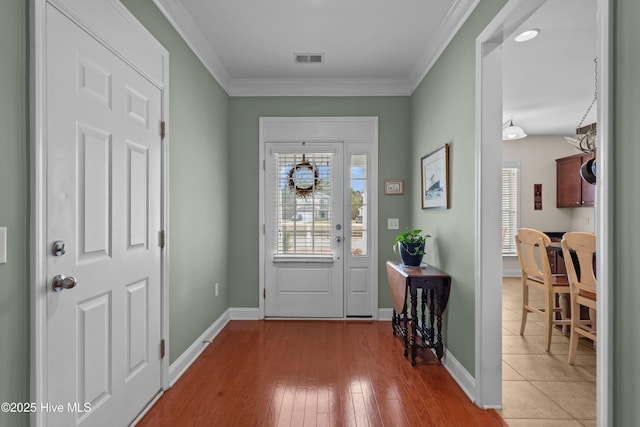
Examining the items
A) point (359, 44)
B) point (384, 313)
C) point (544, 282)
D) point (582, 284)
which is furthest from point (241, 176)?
point (582, 284)

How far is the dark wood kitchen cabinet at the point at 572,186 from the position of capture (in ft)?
19.0

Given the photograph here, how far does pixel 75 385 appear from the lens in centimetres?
154

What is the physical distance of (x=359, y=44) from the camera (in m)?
3.08

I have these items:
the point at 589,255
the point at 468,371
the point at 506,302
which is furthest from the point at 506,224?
the point at 468,371

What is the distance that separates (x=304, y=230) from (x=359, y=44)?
1.92 meters

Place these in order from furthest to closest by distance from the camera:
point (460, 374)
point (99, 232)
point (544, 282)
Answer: point (544, 282)
point (460, 374)
point (99, 232)

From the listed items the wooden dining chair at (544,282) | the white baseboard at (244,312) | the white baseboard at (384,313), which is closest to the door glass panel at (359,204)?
the white baseboard at (384,313)

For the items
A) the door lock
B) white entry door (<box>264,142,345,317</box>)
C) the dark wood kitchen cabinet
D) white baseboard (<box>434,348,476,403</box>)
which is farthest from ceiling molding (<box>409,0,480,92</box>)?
the dark wood kitchen cabinet

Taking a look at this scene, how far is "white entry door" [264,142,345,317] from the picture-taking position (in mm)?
3936

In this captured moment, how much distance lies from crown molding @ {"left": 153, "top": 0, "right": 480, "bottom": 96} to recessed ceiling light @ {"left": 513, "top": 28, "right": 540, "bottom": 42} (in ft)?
1.99

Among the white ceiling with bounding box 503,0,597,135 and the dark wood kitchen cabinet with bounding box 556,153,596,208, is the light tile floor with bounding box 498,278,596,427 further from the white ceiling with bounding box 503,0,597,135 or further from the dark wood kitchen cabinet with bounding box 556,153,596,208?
the dark wood kitchen cabinet with bounding box 556,153,596,208

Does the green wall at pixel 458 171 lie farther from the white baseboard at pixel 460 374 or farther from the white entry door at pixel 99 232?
the white entry door at pixel 99 232

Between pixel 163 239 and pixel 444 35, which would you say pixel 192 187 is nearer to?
pixel 163 239

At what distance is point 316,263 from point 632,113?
3124mm
